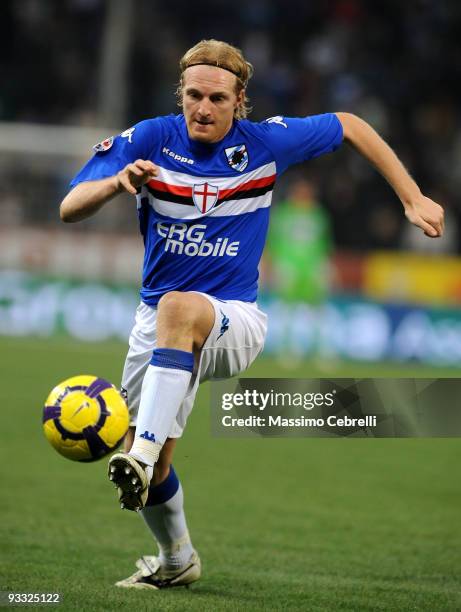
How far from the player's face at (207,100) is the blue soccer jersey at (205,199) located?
0.29 ft

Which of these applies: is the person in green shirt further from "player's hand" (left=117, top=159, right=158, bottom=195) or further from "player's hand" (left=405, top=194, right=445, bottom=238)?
"player's hand" (left=117, top=159, right=158, bottom=195)

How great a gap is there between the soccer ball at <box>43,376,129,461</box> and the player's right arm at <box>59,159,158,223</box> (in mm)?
706

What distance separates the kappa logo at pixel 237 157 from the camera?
5035mm

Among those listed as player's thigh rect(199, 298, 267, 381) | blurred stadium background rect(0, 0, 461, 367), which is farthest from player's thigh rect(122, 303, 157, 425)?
blurred stadium background rect(0, 0, 461, 367)

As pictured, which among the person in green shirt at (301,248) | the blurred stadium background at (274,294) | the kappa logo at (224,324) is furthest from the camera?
the person in green shirt at (301,248)

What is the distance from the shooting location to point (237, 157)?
5047 mm

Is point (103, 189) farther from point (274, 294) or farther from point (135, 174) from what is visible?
point (274, 294)

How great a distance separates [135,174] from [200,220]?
66 centimetres

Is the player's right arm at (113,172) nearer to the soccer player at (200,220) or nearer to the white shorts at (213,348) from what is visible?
the soccer player at (200,220)

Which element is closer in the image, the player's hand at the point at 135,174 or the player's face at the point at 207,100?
the player's hand at the point at 135,174

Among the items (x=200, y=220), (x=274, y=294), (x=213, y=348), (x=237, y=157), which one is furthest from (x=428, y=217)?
(x=274, y=294)

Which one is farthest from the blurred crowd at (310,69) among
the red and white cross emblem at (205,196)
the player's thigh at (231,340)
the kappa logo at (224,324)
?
the kappa logo at (224,324)

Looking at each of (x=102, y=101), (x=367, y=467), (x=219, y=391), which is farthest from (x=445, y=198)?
(x=219, y=391)

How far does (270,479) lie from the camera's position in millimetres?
8547
